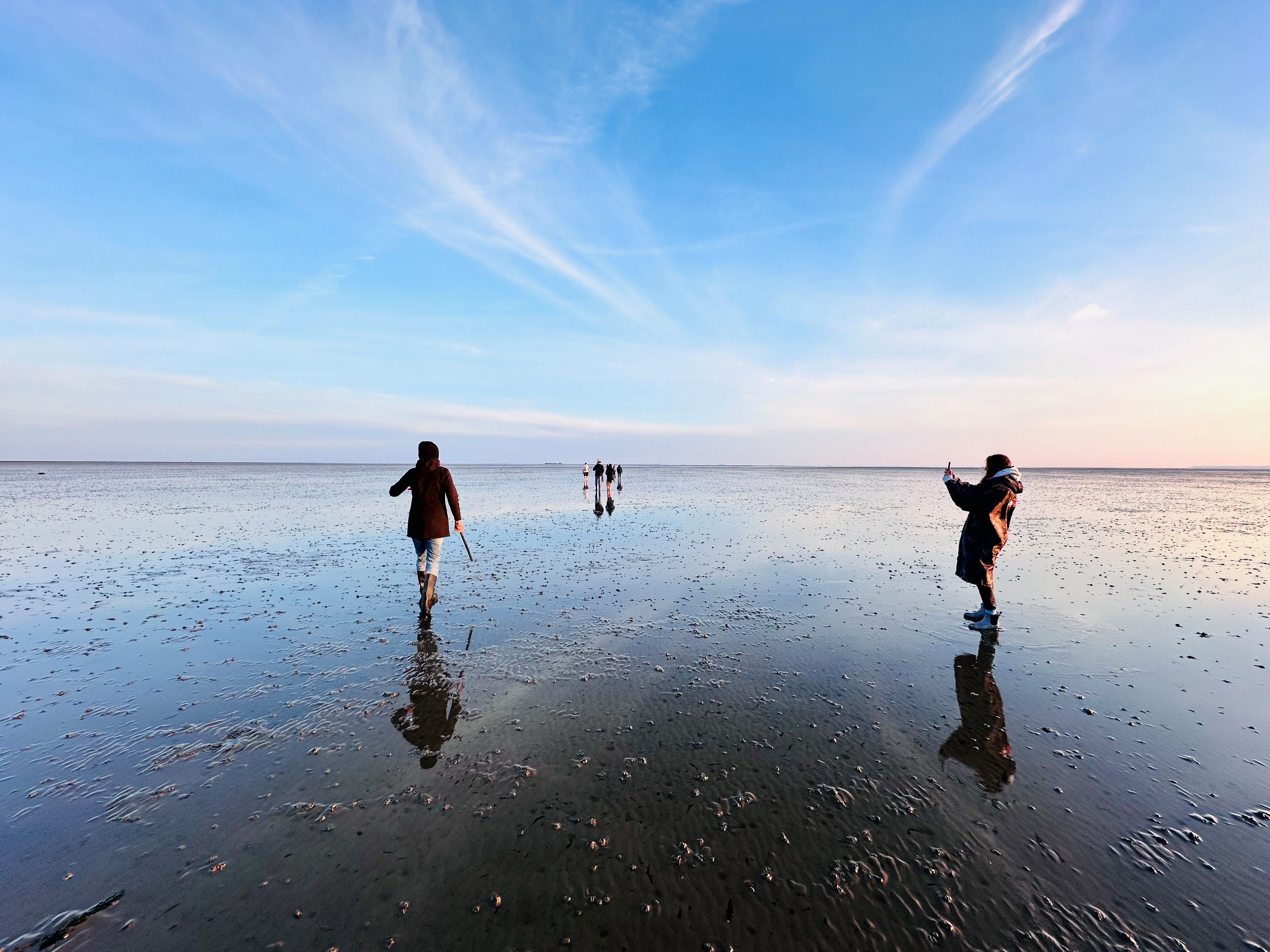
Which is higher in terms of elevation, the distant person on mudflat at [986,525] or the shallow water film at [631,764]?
the distant person on mudflat at [986,525]

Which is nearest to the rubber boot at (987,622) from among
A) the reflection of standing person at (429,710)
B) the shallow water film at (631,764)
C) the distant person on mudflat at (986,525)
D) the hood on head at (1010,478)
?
the distant person on mudflat at (986,525)

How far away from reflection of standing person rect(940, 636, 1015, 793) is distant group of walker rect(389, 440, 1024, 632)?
2.00 metres

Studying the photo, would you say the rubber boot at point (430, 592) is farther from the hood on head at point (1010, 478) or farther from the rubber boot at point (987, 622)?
the hood on head at point (1010, 478)

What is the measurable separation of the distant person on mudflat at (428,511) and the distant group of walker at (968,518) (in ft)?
0.04

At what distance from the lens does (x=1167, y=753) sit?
6.30 meters

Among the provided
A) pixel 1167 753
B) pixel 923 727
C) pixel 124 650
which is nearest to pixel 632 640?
pixel 923 727

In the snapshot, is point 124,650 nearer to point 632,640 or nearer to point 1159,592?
point 632,640

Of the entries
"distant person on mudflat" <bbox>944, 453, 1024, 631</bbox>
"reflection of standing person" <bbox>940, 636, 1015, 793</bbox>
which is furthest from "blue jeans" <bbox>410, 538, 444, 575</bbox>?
"distant person on mudflat" <bbox>944, 453, 1024, 631</bbox>

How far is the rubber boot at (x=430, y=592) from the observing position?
11.2 meters

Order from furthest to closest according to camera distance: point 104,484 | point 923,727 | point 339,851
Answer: point 104,484 < point 923,727 < point 339,851

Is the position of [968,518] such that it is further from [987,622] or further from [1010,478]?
[987,622]

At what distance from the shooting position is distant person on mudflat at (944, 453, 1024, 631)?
1069cm

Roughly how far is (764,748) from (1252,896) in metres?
4.07

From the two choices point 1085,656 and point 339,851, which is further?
point 1085,656
